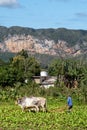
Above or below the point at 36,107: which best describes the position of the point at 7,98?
below

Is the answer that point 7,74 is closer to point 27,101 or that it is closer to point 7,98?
point 7,98

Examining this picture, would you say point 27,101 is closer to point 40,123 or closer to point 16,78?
point 40,123

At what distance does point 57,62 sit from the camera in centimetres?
8169

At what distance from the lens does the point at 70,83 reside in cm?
7075

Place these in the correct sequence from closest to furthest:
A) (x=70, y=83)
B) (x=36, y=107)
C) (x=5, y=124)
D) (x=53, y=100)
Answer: (x=5, y=124)
(x=36, y=107)
(x=53, y=100)
(x=70, y=83)

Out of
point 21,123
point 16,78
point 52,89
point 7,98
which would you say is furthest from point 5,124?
point 16,78

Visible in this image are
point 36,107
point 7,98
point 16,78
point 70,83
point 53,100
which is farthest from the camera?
point 16,78

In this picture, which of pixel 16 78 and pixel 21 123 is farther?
pixel 16 78

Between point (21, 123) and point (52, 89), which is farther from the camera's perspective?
point (52, 89)

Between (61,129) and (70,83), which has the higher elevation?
(61,129)

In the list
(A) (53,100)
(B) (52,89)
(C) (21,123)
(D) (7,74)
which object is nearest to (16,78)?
(D) (7,74)

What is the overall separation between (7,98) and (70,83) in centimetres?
2326

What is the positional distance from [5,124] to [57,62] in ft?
201

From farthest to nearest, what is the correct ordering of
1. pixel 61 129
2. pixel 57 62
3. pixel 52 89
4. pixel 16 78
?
1. pixel 57 62
2. pixel 16 78
3. pixel 52 89
4. pixel 61 129
